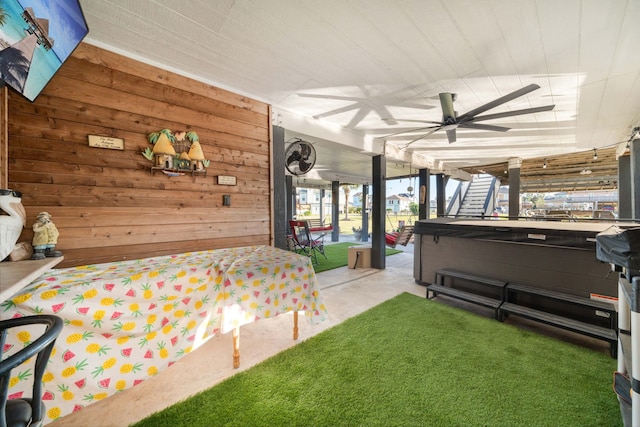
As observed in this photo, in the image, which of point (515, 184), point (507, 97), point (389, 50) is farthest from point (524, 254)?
point (515, 184)

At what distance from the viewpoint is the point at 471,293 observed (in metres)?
3.41

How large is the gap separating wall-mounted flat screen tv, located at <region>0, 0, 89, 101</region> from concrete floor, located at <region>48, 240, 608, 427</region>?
220 centimetres

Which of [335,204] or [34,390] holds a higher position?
[335,204]

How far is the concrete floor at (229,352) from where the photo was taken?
1637mm

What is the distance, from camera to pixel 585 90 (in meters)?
2.95

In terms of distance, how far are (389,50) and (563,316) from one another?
358 cm

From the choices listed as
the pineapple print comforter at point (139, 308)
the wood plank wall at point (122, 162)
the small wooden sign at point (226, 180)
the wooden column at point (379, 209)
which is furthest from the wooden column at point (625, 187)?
the small wooden sign at point (226, 180)

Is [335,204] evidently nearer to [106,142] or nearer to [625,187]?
[106,142]

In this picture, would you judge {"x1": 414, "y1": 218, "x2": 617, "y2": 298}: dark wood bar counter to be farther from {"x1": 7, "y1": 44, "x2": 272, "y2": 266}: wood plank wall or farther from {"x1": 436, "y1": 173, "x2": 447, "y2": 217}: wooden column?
{"x1": 436, "y1": 173, "x2": 447, "y2": 217}: wooden column

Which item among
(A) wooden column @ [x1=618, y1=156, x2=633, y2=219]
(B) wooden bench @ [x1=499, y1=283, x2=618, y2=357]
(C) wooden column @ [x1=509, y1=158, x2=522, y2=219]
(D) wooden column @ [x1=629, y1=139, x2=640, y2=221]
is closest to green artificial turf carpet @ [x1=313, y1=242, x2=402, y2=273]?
(B) wooden bench @ [x1=499, y1=283, x2=618, y2=357]

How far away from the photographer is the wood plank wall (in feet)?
6.34

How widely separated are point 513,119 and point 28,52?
5.66m

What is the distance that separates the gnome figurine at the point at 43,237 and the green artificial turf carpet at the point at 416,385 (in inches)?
55.8

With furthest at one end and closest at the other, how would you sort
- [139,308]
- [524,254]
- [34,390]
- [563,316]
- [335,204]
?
[335,204] → [524,254] → [563,316] → [139,308] → [34,390]
